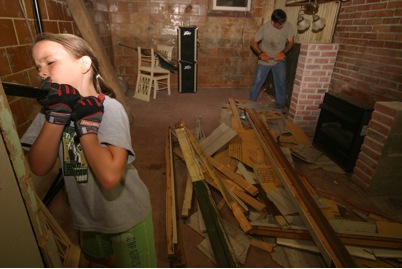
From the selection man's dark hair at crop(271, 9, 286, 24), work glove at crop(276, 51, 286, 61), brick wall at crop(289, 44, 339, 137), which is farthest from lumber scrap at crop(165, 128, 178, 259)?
man's dark hair at crop(271, 9, 286, 24)

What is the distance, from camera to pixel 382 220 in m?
2.05

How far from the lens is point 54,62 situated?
881 mm

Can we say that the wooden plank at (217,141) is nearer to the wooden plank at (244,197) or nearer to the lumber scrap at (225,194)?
the lumber scrap at (225,194)

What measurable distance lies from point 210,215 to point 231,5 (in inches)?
221

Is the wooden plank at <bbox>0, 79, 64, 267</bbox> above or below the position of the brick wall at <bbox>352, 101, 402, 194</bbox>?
above

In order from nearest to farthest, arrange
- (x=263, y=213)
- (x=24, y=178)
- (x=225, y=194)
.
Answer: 1. (x=24, y=178)
2. (x=263, y=213)
3. (x=225, y=194)

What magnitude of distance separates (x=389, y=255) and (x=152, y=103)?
15.0 ft

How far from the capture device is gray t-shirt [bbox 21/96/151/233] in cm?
90

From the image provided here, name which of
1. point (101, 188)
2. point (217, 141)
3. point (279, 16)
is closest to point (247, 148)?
point (217, 141)

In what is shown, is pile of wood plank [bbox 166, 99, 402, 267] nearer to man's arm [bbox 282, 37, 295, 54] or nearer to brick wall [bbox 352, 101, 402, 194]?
brick wall [bbox 352, 101, 402, 194]

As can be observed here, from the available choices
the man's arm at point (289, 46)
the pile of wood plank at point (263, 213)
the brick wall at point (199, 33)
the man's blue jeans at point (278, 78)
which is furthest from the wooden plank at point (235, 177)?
the brick wall at point (199, 33)

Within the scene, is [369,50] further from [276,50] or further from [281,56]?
[276,50]

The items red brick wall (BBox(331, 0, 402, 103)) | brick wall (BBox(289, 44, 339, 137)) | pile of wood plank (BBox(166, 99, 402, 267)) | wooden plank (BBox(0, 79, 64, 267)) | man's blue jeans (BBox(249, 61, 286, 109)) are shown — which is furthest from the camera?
man's blue jeans (BBox(249, 61, 286, 109))

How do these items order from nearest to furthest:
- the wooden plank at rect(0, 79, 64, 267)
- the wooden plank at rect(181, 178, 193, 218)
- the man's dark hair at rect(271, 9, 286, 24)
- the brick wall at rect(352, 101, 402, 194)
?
the wooden plank at rect(0, 79, 64, 267) < the wooden plank at rect(181, 178, 193, 218) < the brick wall at rect(352, 101, 402, 194) < the man's dark hair at rect(271, 9, 286, 24)
